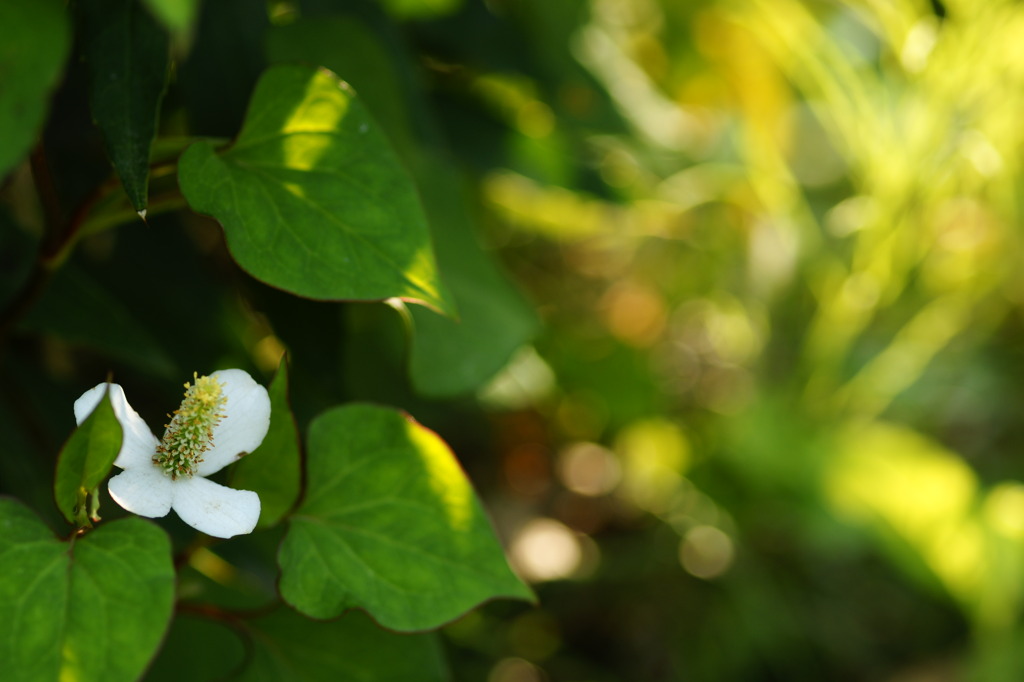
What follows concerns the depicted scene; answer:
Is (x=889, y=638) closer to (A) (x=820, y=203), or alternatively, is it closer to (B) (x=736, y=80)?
(A) (x=820, y=203)

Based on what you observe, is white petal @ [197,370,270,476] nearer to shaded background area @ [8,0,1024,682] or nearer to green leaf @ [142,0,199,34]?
green leaf @ [142,0,199,34]

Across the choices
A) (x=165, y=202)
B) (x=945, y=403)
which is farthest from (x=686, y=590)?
(x=165, y=202)

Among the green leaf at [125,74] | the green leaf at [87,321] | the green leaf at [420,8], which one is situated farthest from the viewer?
the green leaf at [420,8]

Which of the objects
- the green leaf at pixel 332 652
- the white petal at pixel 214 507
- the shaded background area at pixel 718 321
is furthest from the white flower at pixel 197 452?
the shaded background area at pixel 718 321

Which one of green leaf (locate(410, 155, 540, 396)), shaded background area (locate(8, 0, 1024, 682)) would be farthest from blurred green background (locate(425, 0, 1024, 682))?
green leaf (locate(410, 155, 540, 396))

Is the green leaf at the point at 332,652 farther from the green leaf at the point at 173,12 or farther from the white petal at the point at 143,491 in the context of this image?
the green leaf at the point at 173,12

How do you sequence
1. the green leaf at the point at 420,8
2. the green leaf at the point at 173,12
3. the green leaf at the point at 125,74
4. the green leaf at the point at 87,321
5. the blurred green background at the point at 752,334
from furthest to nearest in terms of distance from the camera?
the blurred green background at the point at 752,334 < the green leaf at the point at 420,8 < the green leaf at the point at 87,321 < the green leaf at the point at 125,74 < the green leaf at the point at 173,12
